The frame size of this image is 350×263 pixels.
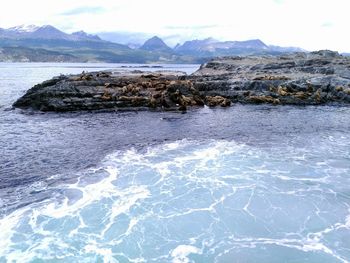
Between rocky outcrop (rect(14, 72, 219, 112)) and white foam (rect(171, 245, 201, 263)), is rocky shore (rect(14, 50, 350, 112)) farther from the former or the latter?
white foam (rect(171, 245, 201, 263))

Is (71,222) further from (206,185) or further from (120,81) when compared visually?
(120,81)

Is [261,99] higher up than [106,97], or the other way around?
[106,97]

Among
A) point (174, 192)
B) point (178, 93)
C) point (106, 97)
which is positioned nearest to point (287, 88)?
point (178, 93)

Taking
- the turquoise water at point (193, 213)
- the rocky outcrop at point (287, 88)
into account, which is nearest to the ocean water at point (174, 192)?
the turquoise water at point (193, 213)

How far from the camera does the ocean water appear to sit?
20.0 m

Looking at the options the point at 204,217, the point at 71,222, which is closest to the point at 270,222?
the point at 204,217

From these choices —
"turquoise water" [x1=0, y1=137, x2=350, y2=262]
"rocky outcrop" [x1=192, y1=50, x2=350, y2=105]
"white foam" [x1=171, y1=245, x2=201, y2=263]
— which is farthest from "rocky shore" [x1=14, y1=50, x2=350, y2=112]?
"white foam" [x1=171, y1=245, x2=201, y2=263]

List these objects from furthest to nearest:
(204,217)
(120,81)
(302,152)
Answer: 1. (120,81)
2. (302,152)
3. (204,217)

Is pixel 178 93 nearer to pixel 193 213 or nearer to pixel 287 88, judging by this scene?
→ pixel 287 88

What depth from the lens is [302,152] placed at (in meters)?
36.5

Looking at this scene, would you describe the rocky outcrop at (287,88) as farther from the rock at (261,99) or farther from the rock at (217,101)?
the rock at (217,101)

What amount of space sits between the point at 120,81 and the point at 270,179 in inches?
1820

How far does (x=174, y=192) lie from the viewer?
2756 cm

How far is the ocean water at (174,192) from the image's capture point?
1997 cm
